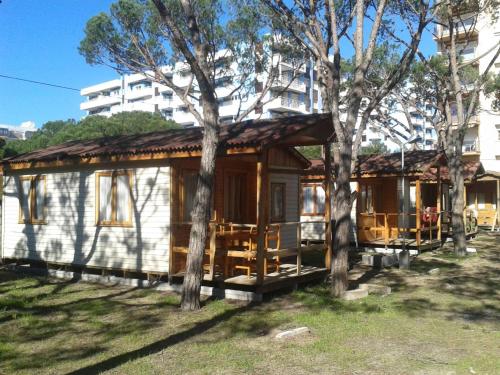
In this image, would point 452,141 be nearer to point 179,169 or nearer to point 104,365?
point 179,169

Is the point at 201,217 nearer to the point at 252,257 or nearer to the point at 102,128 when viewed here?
the point at 252,257

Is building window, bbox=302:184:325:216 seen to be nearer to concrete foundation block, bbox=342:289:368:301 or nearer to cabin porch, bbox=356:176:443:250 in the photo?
cabin porch, bbox=356:176:443:250

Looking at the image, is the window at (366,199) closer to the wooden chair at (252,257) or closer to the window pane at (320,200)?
the window pane at (320,200)

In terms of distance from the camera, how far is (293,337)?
7125 mm

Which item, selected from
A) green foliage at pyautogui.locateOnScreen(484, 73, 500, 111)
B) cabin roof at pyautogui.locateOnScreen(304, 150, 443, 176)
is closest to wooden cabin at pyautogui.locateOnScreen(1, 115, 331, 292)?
cabin roof at pyautogui.locateOnScreen(304, 150, 443, 176)

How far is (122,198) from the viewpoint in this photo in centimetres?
1145

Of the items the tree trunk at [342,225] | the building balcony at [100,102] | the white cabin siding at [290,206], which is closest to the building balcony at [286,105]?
the building balcony at [100,102]

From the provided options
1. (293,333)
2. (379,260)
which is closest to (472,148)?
(379,260)

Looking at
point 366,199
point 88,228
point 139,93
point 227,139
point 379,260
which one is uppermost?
point 139,93

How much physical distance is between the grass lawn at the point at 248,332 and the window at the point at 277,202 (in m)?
2.49

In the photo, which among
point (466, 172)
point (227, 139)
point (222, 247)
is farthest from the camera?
point (466, 172)

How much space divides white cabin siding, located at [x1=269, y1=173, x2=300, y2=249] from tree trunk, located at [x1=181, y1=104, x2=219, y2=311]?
14.4ft

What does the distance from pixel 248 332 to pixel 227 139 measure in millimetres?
4046

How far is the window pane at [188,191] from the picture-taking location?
11.0 m
